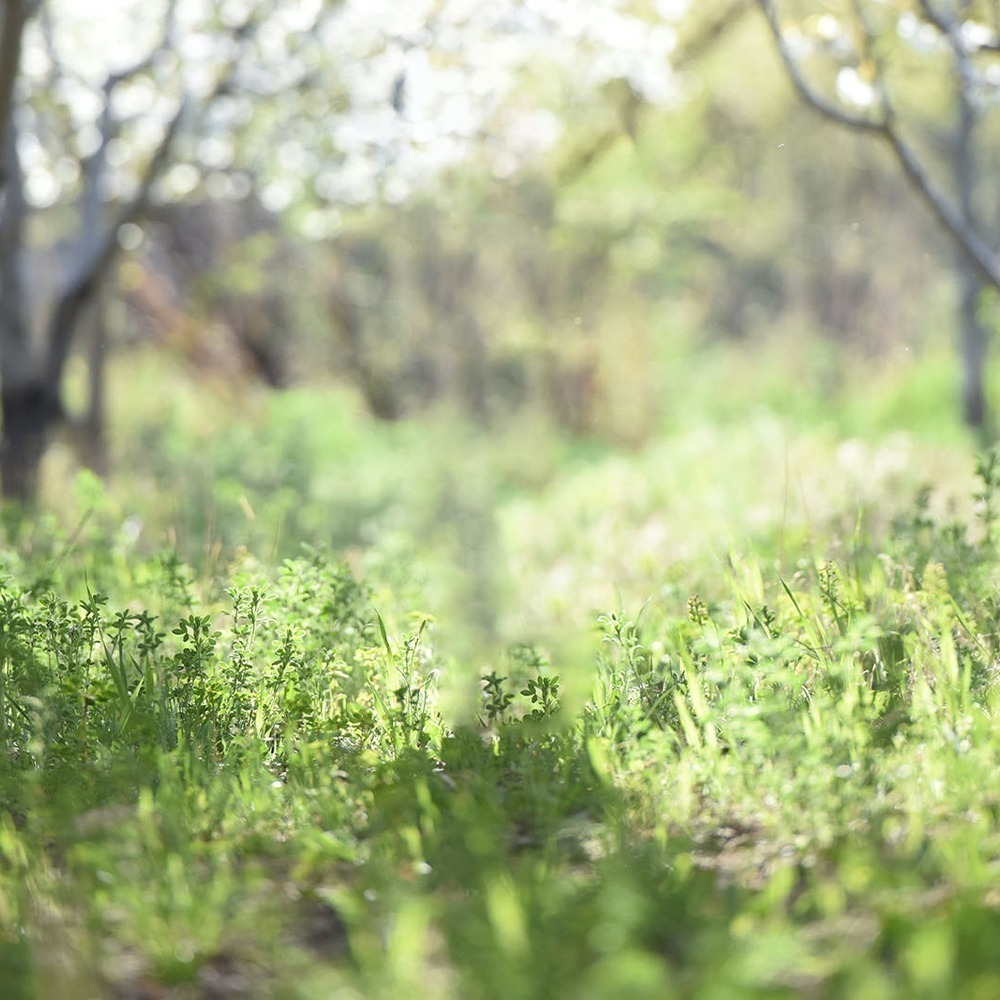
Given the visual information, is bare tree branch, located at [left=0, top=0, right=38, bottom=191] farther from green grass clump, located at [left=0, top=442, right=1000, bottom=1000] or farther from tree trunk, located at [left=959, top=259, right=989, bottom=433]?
tree trunk, located at [left=959, top=259, right=989, bottom=433]

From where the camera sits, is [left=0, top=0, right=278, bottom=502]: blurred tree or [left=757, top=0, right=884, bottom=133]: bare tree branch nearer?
[left=757, top=0, right=884, bottom=133]: bare tree branch

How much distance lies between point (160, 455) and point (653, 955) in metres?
9.67

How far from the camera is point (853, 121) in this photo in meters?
6.21

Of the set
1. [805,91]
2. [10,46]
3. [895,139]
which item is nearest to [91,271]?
[10,46]

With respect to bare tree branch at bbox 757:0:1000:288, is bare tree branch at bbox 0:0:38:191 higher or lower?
higher

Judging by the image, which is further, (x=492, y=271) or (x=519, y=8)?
(x=492, y=271)

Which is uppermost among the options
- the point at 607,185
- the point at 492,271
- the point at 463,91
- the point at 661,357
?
the point at 463,91

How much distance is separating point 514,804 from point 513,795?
3 cm

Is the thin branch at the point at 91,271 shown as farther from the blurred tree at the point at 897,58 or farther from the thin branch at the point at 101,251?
the blurred tree at the point at 897,58

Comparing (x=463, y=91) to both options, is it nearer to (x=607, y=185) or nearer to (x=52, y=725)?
(x=52, y=725)

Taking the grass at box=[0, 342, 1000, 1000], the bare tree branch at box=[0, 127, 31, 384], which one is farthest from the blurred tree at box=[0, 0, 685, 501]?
the grass at box=[0, 342, 1000, 1000]

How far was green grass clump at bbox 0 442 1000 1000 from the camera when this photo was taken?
222 cm

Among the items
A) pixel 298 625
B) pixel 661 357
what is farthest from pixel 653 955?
pixel 661 357

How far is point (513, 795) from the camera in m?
3.12
